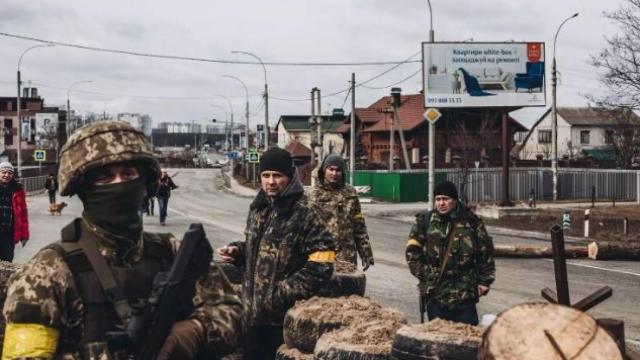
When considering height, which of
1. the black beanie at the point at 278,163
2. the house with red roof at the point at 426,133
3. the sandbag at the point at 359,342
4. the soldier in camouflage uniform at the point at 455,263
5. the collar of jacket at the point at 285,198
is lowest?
the sandbag at the point at 359,342

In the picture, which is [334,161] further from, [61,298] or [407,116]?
[407,116]

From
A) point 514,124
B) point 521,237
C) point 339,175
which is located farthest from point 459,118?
point 339,175

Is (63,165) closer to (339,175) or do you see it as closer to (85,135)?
(85,135)

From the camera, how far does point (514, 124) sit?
240ft

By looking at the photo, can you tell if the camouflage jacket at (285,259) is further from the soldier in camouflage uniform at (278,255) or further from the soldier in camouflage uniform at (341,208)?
the soldier in camouflage uniform at (341,208)

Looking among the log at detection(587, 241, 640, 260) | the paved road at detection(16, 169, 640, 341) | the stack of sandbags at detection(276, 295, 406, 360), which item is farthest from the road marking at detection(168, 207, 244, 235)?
the stack of sandbags at detection(276, 295, 406, 360)

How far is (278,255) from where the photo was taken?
522 centimetres

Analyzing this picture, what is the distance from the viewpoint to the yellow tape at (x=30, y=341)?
2363 mm

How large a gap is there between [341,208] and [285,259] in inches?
129

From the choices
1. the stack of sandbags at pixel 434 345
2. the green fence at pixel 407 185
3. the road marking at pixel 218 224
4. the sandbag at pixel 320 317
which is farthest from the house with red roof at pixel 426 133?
the stack of sandbags at pixel 434 345

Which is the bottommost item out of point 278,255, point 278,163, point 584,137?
point 278,255

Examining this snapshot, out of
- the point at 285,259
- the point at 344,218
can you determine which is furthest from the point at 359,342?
the point at 344,218

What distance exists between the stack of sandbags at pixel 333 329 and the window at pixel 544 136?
307 feet

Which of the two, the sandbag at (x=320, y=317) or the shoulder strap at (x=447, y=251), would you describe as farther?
the shoulder strap at (x=447, y=251)
